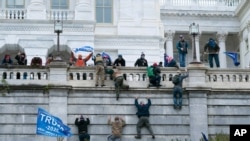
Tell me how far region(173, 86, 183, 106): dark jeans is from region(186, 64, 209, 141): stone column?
507 mm

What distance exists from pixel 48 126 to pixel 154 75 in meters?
7.58

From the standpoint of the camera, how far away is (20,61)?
38688 mm

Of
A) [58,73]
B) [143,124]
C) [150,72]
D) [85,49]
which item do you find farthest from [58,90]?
[85,49]

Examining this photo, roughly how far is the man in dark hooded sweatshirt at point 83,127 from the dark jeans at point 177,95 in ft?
14.0

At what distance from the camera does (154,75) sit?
36.7m

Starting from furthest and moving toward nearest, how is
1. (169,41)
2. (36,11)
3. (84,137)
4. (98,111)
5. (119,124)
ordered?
(169,41) → (36,11) → (98,111) → (119,124) → (84,137)

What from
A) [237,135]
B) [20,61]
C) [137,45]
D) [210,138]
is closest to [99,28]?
[137,45]

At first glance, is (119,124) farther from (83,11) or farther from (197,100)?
(83,11)

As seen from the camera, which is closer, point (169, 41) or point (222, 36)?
point (169, 41)

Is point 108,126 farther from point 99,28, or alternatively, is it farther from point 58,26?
point 99,28

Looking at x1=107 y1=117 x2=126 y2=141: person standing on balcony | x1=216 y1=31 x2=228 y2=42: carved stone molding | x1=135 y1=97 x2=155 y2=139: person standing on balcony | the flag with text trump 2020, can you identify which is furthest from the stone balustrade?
x1=216 y1=31 x2=228 y2=42: carved stone molding

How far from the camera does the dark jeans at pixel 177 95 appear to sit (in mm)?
36459

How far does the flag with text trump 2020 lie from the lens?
3039 cm

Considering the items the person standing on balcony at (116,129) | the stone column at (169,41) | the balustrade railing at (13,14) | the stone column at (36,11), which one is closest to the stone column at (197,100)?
the person standing on balcony at (116,129)
